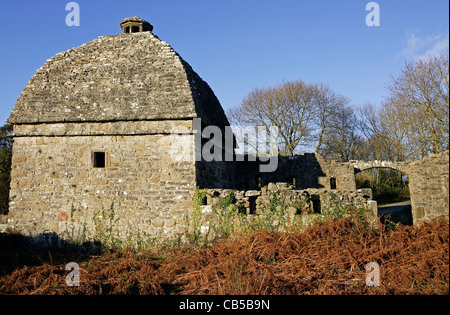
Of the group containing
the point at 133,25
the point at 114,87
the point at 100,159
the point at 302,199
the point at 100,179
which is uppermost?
the point at 133,25

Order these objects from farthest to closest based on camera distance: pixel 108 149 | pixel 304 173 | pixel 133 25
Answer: pixel 304 173, pixel 133 25, pixel 108 149

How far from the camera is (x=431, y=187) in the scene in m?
6.34

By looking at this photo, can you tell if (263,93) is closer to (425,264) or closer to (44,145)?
(44,145)

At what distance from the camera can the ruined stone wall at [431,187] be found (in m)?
4.87

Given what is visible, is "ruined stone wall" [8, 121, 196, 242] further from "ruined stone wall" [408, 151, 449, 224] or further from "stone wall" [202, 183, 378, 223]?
"ruined stone wall" [408, 151, 449, 224]

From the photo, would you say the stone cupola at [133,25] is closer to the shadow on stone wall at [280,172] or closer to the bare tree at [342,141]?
the shadow on stone wall at [280,172]

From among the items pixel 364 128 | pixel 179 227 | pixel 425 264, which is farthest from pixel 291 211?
pixel 364 128

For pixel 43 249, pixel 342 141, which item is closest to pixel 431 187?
pixel 43 249

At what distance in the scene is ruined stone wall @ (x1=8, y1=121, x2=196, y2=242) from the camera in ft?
34.1

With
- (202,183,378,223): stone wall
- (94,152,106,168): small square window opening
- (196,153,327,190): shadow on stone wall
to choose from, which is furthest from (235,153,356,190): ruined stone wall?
(94,152,106,168): small square window opening

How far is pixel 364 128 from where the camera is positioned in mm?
34250

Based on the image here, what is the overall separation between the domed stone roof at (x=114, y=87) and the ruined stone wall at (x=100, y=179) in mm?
402

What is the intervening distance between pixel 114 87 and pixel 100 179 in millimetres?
3268

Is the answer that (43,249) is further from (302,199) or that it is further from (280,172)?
(280,172)
